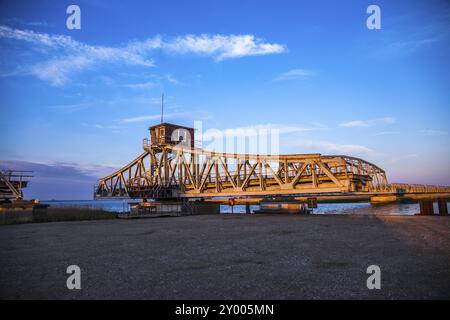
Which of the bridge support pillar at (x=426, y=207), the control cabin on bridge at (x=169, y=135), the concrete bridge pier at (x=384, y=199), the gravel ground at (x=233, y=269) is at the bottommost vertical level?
the concrete bridge pier at (x=384, y=199)

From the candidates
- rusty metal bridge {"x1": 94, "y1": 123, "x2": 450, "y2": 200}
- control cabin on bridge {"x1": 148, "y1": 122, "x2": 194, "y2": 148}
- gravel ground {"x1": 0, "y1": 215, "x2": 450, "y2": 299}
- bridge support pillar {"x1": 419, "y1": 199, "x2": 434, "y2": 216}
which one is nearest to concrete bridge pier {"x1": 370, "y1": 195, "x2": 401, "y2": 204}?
rusty metal bridge {"x1": 94, "y1": 123, "x2": 450, "y2": 200}

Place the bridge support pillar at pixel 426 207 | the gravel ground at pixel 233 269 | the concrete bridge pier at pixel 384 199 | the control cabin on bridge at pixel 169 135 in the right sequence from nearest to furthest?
the gravel ground at pixel 233 269
the bridge support pillar at pixel 426 207
the control cabin on bridge at pixel 169 135
the concrete bridge pier at pixel 384 199

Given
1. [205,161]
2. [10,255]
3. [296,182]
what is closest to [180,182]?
[205,161]

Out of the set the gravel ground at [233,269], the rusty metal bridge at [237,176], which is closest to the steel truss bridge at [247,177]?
the rusty metal bridge at [237,176]

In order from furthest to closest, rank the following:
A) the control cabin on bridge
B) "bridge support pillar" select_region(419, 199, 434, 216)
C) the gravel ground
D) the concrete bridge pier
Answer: the concrete bridge pier < the control cabin on bridge < "bridge support pillar" select_region(419, 199, 434, 216) < the gravel ground

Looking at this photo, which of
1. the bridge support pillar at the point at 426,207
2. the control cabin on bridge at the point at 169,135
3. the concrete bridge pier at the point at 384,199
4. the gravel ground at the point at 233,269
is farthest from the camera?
the concrete bridge pier at the point at 384,199

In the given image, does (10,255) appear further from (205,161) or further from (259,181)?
(205,161)

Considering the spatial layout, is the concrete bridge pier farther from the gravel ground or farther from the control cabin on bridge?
the gravel ground

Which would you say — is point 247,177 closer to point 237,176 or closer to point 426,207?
point 237,176

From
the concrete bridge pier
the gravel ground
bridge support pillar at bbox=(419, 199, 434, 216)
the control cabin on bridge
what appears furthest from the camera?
the concrete bridge pier

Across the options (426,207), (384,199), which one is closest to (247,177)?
(426,207)

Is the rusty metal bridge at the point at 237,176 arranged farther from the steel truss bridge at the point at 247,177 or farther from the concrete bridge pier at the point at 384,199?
the concrete bridge pier at the point at 384,199
